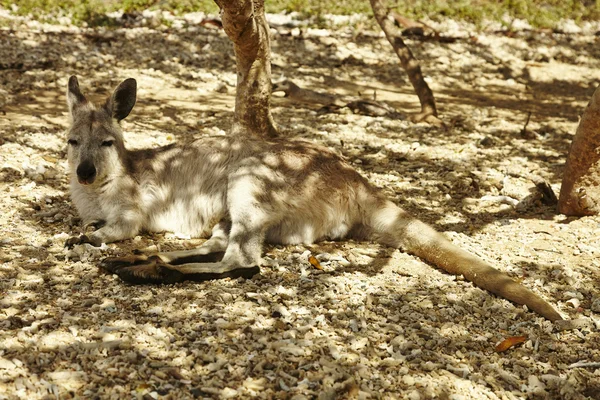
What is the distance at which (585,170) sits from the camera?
14.7 ft

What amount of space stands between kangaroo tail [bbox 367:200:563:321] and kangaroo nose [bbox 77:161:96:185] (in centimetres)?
170

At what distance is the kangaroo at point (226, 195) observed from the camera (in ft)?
13.2

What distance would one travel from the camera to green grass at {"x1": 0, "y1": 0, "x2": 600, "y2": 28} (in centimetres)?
963

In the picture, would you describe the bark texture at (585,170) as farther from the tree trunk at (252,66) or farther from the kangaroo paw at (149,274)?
the kangaroo paw at (149,274)

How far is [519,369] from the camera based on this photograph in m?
2.96

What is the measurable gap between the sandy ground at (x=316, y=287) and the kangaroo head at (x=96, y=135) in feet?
1.33

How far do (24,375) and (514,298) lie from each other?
7.50 ft

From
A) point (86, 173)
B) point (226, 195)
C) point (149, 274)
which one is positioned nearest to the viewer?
point (149, 274)

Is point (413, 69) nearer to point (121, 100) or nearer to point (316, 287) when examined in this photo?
point (121, 100)

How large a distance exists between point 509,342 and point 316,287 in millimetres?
1018

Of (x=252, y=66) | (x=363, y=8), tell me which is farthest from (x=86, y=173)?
(x=363, y=8)

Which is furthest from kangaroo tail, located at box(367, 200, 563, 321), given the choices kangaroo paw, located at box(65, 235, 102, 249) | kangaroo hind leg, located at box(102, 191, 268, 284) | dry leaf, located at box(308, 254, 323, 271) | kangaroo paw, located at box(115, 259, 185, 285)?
kangaroo paw, located at box(65, 235, 102, 249)

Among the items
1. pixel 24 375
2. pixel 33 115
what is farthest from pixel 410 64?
pixel 24 375

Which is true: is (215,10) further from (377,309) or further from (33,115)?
(377,309)
